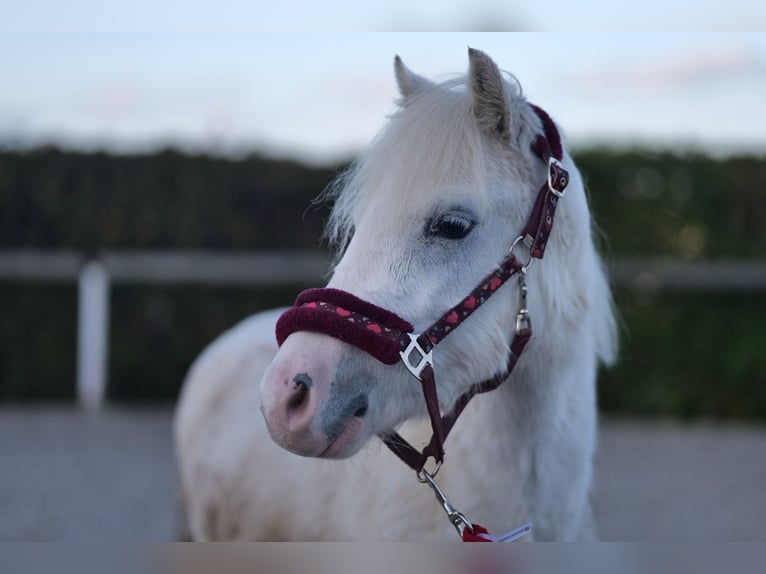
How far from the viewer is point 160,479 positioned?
20.5 ft

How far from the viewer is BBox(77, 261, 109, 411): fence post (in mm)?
8195

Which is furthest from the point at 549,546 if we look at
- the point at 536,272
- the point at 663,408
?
the point at 663,408

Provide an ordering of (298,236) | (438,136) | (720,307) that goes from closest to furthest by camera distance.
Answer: (438,136), (720,307), (298,236)

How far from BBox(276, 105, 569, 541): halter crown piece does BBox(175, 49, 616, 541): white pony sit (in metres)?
0.03

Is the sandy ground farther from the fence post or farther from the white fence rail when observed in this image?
the white fence rail

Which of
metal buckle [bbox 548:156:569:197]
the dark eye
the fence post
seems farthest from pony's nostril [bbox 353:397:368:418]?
the fence post

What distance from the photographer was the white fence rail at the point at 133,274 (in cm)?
804

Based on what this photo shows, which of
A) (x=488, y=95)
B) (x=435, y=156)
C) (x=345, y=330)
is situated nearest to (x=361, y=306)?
(x=345, y=330)

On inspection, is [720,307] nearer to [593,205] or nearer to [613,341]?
[593,205]

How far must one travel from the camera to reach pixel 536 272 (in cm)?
208

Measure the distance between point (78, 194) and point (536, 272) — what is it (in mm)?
7387

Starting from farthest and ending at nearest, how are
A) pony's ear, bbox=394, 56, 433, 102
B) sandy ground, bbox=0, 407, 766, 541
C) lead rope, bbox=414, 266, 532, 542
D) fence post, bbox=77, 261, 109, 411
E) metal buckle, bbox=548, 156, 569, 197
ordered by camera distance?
fence post, bbox=77, 261, 109, 411 < sandy ground, bbox=0, 407, 766, 541 < pony's ear, bbox=394, 56, 433, 102 < metal buckle, bbox=548, 156, 569, 197 < lead rope, bbox=414, 266, 532, 542

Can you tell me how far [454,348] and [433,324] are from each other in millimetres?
97

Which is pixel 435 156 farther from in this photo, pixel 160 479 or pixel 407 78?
pixel 160 479
